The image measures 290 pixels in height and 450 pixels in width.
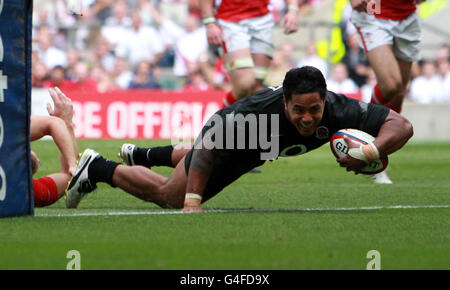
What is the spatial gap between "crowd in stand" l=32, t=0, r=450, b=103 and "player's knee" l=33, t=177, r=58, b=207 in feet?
38.3

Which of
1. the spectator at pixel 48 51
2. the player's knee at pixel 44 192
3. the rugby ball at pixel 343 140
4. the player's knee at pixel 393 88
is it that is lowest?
the player's knee at pixel 44 192

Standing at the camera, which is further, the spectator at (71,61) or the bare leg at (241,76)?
the spectator at (71,61)

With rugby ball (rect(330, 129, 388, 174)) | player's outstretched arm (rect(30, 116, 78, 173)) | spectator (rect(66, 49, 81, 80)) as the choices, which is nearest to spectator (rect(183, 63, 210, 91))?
spectator (rect(66, 49, 81, 80))

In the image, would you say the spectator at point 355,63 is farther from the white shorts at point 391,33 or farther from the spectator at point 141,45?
the white shorts at point 391,33

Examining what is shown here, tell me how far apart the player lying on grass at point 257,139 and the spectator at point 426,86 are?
43.8ft

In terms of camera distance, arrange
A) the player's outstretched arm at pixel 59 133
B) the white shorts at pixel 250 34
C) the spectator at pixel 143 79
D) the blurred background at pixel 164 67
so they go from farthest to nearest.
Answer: the spectator at pixel 143 79, the blurred background at pixel 164 67, the white shorts at pixel 250 34, the player's outstretched arm at pixel 59 133

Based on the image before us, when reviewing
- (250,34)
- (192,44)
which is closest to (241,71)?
(250,34)

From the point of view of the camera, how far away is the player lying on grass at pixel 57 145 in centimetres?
697

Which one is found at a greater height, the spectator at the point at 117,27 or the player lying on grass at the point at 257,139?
the spectator at the point at 117,27

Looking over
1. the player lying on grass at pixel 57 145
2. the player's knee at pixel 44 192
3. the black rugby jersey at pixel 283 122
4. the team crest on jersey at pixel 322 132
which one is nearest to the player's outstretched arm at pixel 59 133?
the player lying on grass at pixel 57 145

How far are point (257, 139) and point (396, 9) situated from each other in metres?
3.87
